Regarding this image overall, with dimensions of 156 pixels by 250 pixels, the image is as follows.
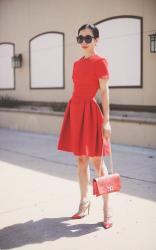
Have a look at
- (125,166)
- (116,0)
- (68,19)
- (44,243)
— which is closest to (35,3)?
(68,19)

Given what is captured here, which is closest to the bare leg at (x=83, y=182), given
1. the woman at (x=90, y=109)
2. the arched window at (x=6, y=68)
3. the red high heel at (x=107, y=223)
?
the woman at (x=90, y=109)

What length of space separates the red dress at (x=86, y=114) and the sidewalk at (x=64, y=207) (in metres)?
0.75

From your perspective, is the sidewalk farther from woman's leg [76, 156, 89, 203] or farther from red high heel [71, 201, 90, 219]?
woman's leg [76, 156, 89, 203]

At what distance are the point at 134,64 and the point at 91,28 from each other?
18.4 feet

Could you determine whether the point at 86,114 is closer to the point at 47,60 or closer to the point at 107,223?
the point at 107,223

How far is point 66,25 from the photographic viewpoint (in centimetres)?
1120

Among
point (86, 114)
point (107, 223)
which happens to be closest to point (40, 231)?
point (107, 223)

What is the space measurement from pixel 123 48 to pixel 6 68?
5.81 m

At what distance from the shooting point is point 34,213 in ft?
13.9

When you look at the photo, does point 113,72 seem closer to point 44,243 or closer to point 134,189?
point 134,189

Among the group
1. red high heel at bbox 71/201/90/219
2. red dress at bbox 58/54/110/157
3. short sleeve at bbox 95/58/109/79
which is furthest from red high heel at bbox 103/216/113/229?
short sleeve at bbox 95/58/109/79

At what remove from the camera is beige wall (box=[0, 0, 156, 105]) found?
351 inches

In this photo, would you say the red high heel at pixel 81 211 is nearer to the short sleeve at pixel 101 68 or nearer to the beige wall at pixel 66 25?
the short sleeve at pixel 101 68

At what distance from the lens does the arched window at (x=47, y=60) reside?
11523mm
